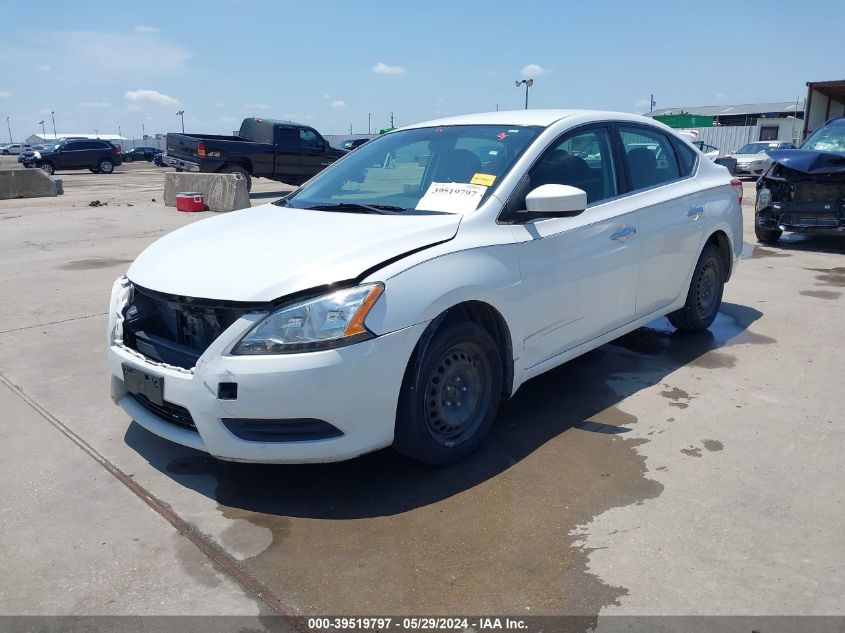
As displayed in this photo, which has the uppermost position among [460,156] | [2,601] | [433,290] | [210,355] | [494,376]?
[460,156]

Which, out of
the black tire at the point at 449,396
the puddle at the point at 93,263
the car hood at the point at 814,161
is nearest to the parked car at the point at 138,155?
the puddle at the point at 93,263

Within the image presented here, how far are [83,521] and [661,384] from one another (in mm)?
3413

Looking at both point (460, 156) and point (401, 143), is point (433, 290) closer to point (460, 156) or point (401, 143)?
point (460, 156)

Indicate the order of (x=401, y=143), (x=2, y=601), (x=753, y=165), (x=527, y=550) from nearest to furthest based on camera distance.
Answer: (x=2, y=601) < (x=527, y=550) < (x=401, y=143) < (x=753, y=165)

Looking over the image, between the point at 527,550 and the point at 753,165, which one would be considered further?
the point at 753,165

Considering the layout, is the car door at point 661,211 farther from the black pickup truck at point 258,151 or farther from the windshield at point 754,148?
the windshield at point 754,148

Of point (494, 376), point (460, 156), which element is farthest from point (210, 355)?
point (460, 156)

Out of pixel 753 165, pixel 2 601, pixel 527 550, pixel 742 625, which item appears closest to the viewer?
pixel 742 625

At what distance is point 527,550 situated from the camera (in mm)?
2785

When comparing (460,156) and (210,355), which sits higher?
(460,156)

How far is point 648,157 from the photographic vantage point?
15.6ft

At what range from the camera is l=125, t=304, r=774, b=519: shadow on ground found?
3.18m

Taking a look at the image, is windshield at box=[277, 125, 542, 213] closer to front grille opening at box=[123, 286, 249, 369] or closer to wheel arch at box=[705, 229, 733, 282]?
front grille opening at box=[123, 286, 249, 369]

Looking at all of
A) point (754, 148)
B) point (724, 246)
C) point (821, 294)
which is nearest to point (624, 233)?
point (724, 246)
